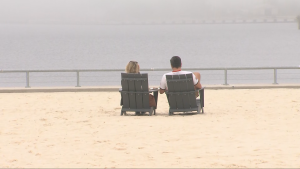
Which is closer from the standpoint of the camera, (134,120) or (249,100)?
(134,120)

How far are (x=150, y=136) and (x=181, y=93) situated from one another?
7.59ft

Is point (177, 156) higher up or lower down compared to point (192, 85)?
lower down

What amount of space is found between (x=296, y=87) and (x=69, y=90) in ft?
21.9

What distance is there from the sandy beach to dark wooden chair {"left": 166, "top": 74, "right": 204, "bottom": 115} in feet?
0.67

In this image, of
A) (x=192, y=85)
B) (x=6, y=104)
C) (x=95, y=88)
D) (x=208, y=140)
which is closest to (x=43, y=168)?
(x=208, y=140)

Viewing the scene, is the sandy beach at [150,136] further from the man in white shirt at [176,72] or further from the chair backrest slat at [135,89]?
the man in white shirt at [176,72]

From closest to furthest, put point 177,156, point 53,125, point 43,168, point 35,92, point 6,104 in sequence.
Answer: point 43,168 < point 177,156 < point 53,125 < point 6,104 < point 35,92

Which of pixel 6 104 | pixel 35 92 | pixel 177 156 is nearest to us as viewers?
pixel 177 156

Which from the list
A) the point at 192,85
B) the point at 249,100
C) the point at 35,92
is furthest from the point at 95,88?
the point at 192,85

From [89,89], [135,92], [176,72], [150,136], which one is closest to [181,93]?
[176,72]

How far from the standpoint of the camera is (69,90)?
52.7 feet

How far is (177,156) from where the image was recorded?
7.16m

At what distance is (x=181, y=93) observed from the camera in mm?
10734

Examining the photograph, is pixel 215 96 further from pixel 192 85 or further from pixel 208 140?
pixel 208 140
